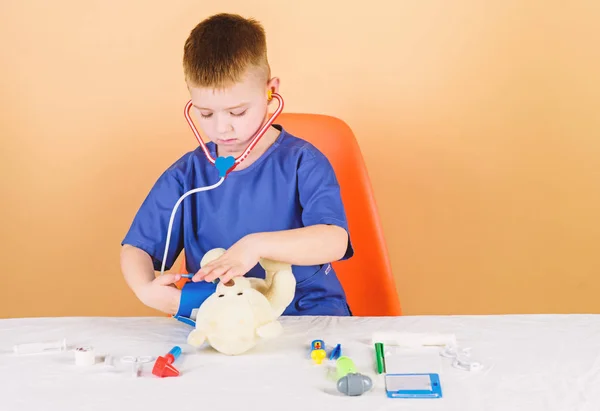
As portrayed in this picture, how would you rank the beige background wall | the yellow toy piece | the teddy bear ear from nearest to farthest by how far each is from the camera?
1. the yellow toy piece
2. the teddy bear ear
3. the beige background wall

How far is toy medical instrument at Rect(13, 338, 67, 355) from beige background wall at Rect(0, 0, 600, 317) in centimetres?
99

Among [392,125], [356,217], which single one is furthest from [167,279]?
[392,125]

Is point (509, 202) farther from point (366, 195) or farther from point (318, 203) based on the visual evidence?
point (318, 203)

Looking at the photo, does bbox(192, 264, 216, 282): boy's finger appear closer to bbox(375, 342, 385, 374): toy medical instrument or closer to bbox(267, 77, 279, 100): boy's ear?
bbox(375, 342, 385, 374): toy medical instrument

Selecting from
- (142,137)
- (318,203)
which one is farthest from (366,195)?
(142,137)

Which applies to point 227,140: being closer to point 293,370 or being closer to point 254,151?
point 254,151

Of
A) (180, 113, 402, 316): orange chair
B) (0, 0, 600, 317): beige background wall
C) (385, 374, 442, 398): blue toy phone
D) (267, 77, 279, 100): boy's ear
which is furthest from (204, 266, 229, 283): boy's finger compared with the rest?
(0, 0, 600, 317): beige background wall

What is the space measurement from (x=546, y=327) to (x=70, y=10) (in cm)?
140

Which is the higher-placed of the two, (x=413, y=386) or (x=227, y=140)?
(x=227, y=140)

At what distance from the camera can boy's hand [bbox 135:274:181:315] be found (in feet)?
3.80

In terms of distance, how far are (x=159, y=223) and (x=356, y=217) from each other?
1.48 feet

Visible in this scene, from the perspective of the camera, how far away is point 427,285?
2.09 m

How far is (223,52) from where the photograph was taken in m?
1.25

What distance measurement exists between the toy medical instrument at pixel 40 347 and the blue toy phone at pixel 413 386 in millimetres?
441
